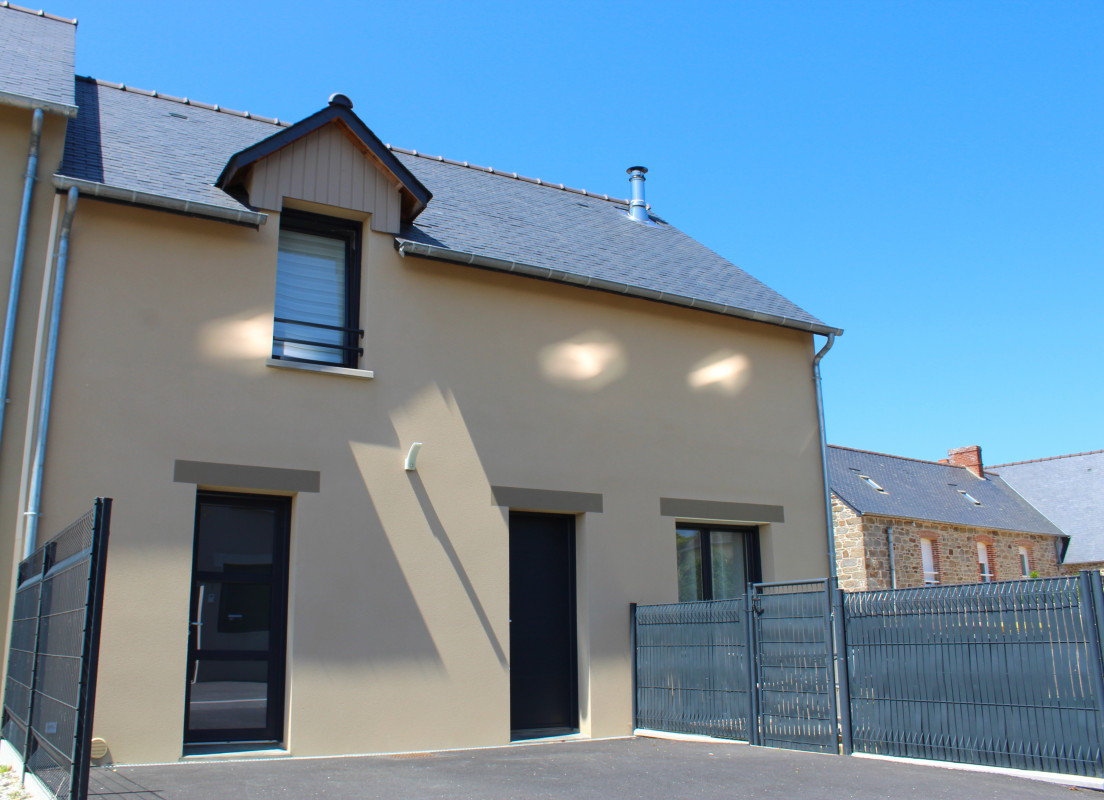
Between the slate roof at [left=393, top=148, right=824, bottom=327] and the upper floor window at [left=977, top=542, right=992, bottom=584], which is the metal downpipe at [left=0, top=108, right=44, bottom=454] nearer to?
the slate roof at [left=393, top=148, right=824, bottom=327]

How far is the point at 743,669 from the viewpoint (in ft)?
26.6

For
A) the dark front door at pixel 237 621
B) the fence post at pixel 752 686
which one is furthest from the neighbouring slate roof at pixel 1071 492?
the dark front door at pixel 237 621

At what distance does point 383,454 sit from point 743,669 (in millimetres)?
3892

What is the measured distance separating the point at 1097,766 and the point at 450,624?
518cm

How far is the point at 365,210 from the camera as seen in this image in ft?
29.2

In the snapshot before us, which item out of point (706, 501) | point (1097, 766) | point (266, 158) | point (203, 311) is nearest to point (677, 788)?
point (1097, 766)

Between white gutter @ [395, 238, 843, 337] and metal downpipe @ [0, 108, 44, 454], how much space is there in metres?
3.19

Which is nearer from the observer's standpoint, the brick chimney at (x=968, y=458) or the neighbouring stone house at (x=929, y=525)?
the neighbouring stone house at (x=929, y=525)

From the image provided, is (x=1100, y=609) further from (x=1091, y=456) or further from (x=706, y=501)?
(x=1091, y=456)

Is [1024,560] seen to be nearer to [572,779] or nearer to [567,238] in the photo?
[567,238]

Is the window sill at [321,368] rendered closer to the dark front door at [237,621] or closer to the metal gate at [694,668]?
the dark front door at [237,621]

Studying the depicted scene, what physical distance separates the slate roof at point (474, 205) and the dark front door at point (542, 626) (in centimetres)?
280

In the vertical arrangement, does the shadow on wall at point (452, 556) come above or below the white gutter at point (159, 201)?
below

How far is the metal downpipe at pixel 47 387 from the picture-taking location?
266 inches
